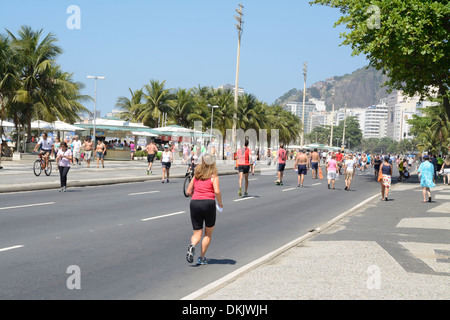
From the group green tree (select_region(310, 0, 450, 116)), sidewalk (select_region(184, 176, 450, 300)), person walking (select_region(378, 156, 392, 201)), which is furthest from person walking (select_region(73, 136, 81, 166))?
sidewalk (select_region(184, 176, 450, 300))

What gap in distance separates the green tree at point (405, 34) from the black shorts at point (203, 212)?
2113 centimetres

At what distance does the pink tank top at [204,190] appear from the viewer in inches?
316

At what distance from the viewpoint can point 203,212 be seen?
7.96 m

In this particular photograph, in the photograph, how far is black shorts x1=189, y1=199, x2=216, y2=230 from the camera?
795cm

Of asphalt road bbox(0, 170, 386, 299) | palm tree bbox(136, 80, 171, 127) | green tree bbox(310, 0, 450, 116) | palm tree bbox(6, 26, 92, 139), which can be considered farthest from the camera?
palm tree bbox(136, 80, 171, 127)

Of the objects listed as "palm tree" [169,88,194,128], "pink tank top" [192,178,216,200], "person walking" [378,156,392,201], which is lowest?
"person walking" [378,156,392,201]

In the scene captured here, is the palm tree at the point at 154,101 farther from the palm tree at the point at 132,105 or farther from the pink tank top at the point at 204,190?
the pink tank top at the point at 204,190

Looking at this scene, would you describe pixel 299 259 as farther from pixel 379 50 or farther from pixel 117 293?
pixel 379 50

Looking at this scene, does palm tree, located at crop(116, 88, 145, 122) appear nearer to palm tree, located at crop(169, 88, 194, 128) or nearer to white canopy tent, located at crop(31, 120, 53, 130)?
palm tree, located at crop(169, 88, 194, 128)

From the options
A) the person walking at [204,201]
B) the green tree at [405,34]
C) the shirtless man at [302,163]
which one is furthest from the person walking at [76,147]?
the person walking at [204,201]

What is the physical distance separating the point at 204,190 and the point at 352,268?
2.46 m

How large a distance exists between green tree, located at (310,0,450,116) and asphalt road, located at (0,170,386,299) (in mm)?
11441

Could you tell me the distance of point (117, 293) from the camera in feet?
21.1

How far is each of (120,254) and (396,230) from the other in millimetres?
6651
